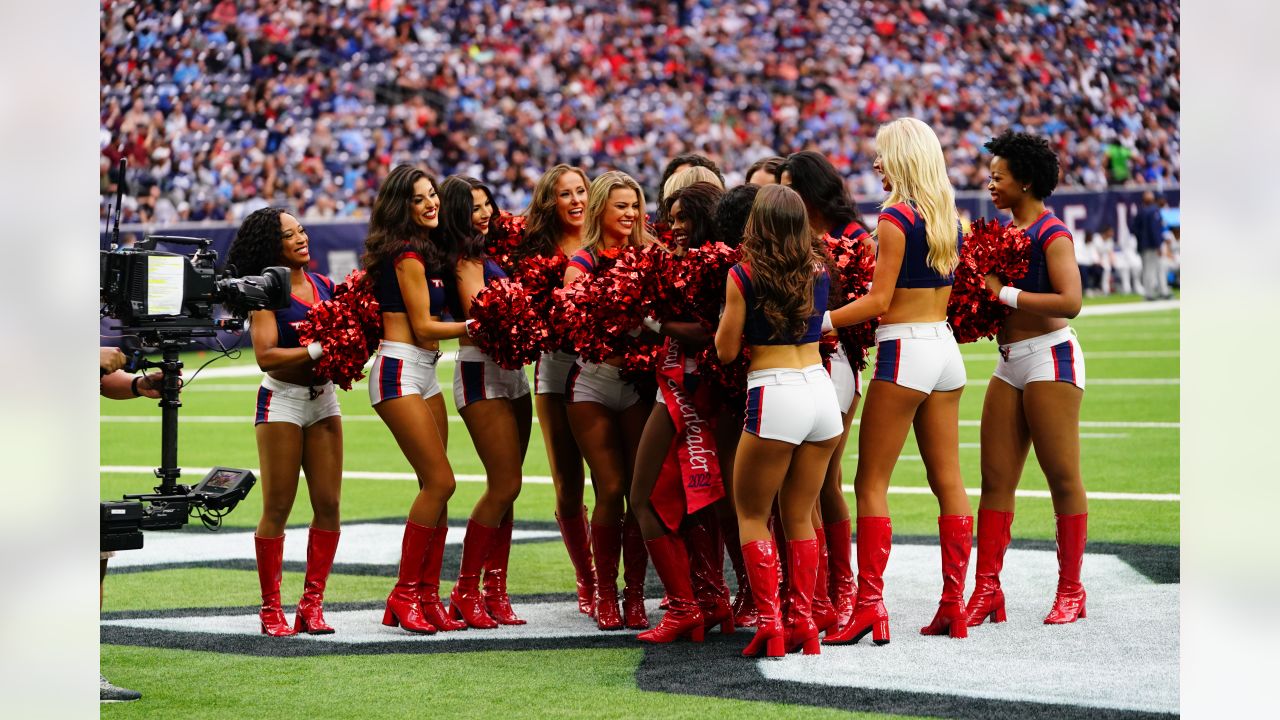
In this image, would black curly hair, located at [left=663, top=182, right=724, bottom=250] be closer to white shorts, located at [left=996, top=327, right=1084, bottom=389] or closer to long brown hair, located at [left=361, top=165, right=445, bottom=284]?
long brown hair, located at [left=361, top=165, right=445, bottom=284]

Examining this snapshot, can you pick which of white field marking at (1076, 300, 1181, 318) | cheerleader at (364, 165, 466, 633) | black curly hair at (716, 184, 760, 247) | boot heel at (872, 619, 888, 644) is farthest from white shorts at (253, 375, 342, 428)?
white field marking at (1076, 300, 1181, 318)

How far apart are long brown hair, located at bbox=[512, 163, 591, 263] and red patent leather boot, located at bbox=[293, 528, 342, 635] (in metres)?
1.40

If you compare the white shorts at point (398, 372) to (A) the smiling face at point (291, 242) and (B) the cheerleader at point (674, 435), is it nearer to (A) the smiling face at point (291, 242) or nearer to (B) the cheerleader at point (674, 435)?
(A) the smiling face at point (291, 242)

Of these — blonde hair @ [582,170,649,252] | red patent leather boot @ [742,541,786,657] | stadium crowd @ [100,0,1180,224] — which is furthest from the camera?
stadium crowd @ [100,0,1180,224]

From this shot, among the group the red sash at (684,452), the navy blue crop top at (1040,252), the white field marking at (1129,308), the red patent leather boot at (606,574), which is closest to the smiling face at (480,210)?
the red sash at (684,452)

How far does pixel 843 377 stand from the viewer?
532 centimetres

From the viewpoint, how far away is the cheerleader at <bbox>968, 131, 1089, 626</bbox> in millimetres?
5254

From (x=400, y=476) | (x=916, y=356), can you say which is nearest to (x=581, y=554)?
(x=916, y=356)

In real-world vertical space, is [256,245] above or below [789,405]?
above

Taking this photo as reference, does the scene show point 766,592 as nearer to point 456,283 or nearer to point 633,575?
point 633,575

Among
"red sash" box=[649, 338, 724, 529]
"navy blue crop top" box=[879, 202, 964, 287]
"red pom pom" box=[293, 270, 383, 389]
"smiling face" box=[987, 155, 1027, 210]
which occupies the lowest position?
"red sash" box=[649, 338, 724, 529]

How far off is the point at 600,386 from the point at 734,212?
3.12ft
